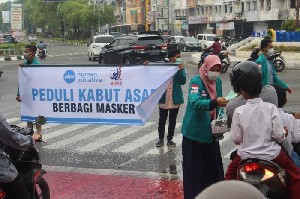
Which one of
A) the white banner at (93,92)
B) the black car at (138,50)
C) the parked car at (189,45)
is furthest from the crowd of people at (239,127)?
the parked car at (189,45)

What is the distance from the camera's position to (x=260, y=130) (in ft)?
14.0

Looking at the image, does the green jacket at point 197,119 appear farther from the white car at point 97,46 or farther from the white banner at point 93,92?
the white car at point 97,46

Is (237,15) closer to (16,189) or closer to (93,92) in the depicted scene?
(93,92)

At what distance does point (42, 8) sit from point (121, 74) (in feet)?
302

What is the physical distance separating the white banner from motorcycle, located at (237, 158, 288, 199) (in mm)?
3983

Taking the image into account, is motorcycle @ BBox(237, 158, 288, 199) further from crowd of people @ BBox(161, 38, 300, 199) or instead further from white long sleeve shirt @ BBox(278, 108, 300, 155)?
white long sleeve shirt @ BBox(278, 108, 300, 155)

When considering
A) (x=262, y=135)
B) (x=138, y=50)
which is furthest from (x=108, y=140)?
(x=138, y=50)

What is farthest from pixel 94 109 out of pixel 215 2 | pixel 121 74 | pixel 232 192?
pixel 215 2

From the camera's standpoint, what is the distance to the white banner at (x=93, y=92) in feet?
27.2

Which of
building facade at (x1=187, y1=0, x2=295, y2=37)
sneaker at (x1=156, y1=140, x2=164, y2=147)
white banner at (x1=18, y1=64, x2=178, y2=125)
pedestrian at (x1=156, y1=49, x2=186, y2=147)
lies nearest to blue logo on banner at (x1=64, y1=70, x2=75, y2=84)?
white banner at (x1=18, y1=64, x2=178, y2=125)

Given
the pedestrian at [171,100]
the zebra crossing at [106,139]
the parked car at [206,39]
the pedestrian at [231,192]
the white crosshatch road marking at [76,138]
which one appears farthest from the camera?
the parked car at [206,39]

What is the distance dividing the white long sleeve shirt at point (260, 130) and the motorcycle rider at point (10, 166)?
1749 mm

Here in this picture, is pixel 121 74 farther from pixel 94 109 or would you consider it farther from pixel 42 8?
pixel 42 8

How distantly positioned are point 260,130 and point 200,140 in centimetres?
140
